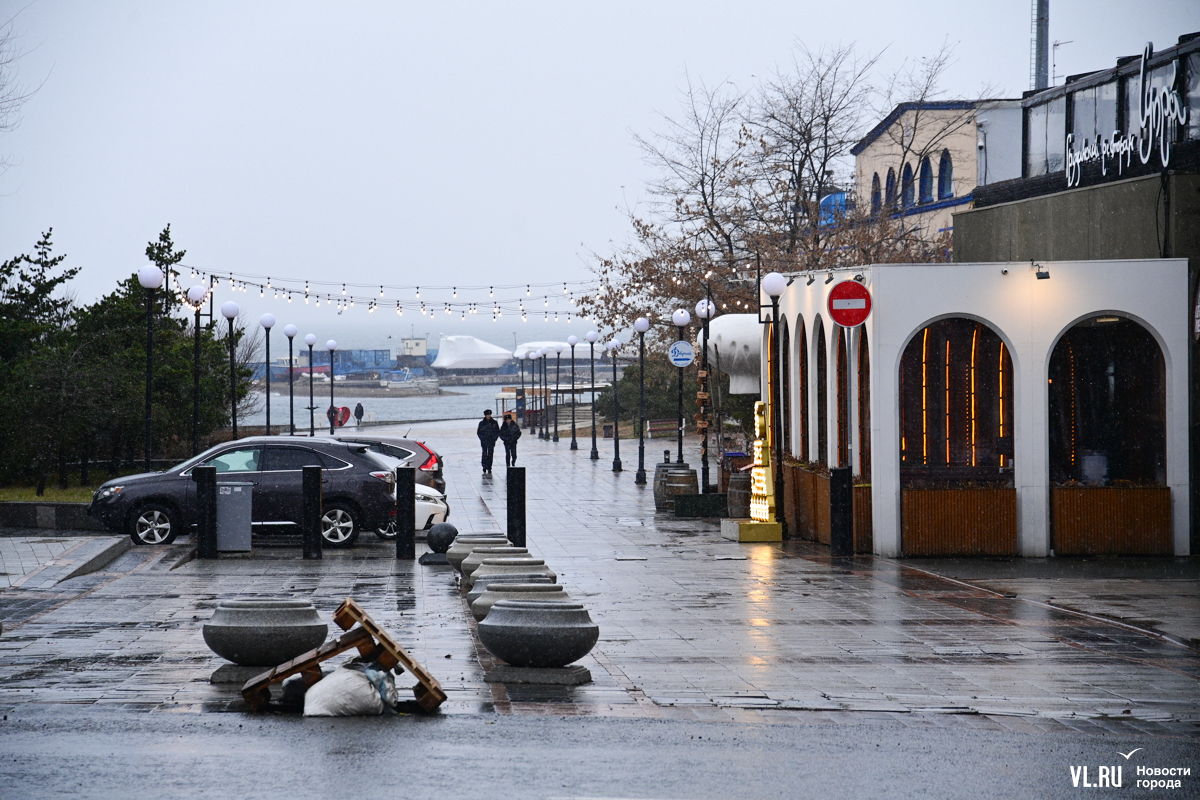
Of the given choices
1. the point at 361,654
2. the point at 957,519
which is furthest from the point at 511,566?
the point at 957,519

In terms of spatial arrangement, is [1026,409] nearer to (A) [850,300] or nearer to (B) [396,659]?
(A) [850,300]

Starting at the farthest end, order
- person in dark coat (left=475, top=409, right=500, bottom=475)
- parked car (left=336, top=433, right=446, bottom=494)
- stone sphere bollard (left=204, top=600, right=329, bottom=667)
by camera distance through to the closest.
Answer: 1. person in dark coat (left=475, top=409, right=500, bottom=475)
2. parked car (left=336, top=433, right=446, bottom=494)
3. stone sphere bollard (left=204, top=600, right=329, bottom=667)

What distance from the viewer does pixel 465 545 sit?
45.0ft

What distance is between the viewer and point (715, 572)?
15305 mm

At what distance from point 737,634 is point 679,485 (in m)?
12.8

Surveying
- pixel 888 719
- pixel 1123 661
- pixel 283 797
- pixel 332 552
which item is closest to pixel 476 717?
pixel 283 797

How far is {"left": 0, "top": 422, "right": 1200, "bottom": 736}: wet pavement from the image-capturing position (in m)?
8.22

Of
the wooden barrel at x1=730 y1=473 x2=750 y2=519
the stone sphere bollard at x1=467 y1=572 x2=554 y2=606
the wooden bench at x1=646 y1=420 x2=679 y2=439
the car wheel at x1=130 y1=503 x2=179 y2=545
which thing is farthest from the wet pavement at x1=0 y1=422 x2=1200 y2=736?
the wooden bench at x1=646 y1=420 x2=679 y2=439

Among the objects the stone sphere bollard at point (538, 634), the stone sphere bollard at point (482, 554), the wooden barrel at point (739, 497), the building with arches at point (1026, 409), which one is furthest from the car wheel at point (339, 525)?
the stone sphere bollard at point (538, 634)

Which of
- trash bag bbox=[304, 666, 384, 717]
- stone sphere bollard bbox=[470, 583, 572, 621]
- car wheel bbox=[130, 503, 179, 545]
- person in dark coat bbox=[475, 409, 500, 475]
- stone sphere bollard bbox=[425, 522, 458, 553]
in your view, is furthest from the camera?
person in dark coat bbox=[475, 409, 500, 475]

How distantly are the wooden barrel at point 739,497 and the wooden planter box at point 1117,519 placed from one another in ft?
19.1

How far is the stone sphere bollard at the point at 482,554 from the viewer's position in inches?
491

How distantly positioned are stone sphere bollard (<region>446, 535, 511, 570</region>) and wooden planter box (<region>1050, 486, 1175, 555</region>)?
755 centimetres

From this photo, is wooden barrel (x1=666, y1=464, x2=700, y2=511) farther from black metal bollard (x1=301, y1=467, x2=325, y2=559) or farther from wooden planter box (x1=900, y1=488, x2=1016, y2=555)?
black metal bollard (x1=301, y1=467, x2=325, y2=559)
